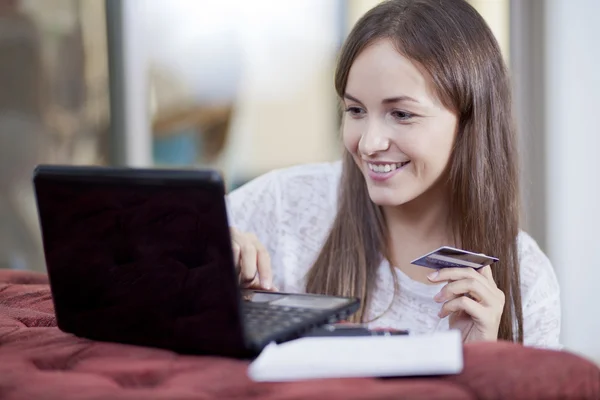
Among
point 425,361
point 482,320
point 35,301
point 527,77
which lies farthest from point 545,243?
point 425,361

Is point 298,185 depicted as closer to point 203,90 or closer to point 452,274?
point 452,274

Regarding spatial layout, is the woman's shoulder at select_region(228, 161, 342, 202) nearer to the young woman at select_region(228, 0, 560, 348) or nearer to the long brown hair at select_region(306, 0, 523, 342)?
the young woman at select_region(228, 0, 560, 348)

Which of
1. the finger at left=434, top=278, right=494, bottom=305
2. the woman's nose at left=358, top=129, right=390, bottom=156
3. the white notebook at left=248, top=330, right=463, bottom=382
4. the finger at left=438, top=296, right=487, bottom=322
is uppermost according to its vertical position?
the woman's nose at left=358, top=129, right=390, bottom=156

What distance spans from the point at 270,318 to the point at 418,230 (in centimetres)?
83

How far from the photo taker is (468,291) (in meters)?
1.40

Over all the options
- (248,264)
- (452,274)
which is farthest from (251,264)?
(452,274)

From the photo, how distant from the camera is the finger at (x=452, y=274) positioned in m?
1.36

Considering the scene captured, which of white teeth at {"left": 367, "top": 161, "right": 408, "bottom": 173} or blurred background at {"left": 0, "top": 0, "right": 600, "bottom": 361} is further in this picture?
blurred background at {"left": 0, "top": 0, "right": 600, "bottom": 361}

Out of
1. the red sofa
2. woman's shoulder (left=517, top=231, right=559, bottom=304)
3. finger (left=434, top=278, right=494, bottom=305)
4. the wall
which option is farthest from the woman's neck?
the wall

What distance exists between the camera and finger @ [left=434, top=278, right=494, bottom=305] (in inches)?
54.5

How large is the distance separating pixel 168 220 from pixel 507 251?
959 mm

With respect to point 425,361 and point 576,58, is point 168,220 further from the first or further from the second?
point 576,58

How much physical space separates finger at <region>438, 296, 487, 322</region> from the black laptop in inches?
14.3

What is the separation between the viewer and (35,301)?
142cm
